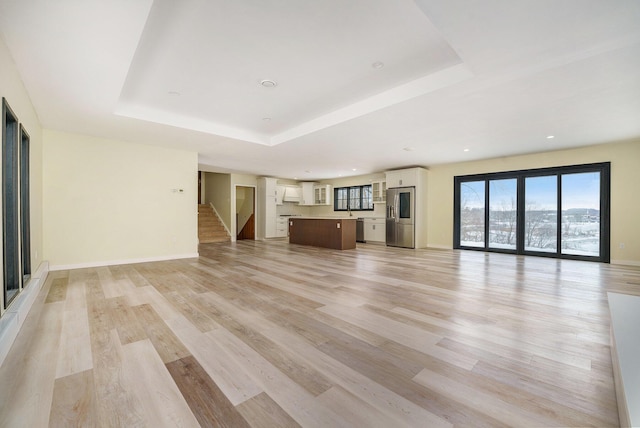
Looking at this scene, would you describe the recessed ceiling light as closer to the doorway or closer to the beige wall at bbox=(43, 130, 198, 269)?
the beige wall at bbox=(43, 130, 198, 269)

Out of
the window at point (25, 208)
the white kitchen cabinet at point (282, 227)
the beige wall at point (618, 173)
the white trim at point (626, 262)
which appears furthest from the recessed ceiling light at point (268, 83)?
the white kitchen cabinet at point (282, 227)

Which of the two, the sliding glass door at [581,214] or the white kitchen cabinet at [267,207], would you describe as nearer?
the sliding glass door at [581,214]

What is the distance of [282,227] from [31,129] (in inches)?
310

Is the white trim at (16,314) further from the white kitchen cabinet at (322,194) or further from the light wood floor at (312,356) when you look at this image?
the white kitchen cabinet at (322,194)

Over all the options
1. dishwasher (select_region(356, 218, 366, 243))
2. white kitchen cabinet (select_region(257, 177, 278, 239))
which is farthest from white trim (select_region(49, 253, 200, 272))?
dishwasher (select_region(356, 218, 366, 243))

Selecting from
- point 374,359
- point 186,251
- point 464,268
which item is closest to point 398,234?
point 464,268

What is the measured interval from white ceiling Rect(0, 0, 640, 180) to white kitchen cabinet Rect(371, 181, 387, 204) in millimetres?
4138

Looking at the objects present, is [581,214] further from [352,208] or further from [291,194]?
[291,194]

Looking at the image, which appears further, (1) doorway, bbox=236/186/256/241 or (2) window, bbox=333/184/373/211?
(1) doorway, bbox=236/186/256/241

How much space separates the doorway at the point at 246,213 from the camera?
35.4 feet

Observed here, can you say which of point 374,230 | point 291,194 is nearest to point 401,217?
point 374,230

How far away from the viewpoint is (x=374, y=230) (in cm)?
944

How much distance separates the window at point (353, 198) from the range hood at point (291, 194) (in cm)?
158

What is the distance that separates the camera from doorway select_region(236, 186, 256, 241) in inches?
425
